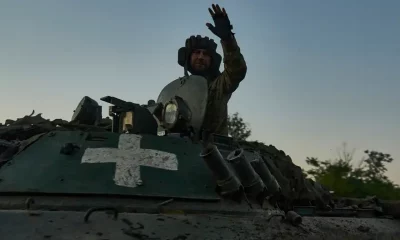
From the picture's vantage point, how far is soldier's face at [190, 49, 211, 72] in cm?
888

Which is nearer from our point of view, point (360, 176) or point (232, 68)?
point (232, 68)

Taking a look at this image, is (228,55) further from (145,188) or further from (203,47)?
(145,188)

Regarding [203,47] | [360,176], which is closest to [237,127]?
[360,176]

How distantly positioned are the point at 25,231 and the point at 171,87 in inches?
155

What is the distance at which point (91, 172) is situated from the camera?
210 inches

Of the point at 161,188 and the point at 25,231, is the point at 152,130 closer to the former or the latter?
the point at 161,188

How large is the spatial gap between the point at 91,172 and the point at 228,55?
7.65ft

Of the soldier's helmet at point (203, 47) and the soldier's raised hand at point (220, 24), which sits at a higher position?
the soldier's helmet at point (203, 47)

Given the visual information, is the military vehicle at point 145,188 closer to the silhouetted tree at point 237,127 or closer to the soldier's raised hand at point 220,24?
the soldier's raised hand at point 220,24

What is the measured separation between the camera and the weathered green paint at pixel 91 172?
518 centimetres

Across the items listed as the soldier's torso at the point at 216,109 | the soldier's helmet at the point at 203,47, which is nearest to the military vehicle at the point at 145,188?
the soldier's torso at the point at 216,109

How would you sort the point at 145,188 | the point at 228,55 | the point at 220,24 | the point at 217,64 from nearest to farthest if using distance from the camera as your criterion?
the point at 145,188
the point at 220,24
the point at 228,55
the point at 217,64

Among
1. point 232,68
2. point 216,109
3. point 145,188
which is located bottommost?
point 145,188

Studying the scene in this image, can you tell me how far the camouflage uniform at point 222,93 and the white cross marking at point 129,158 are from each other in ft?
5.41
